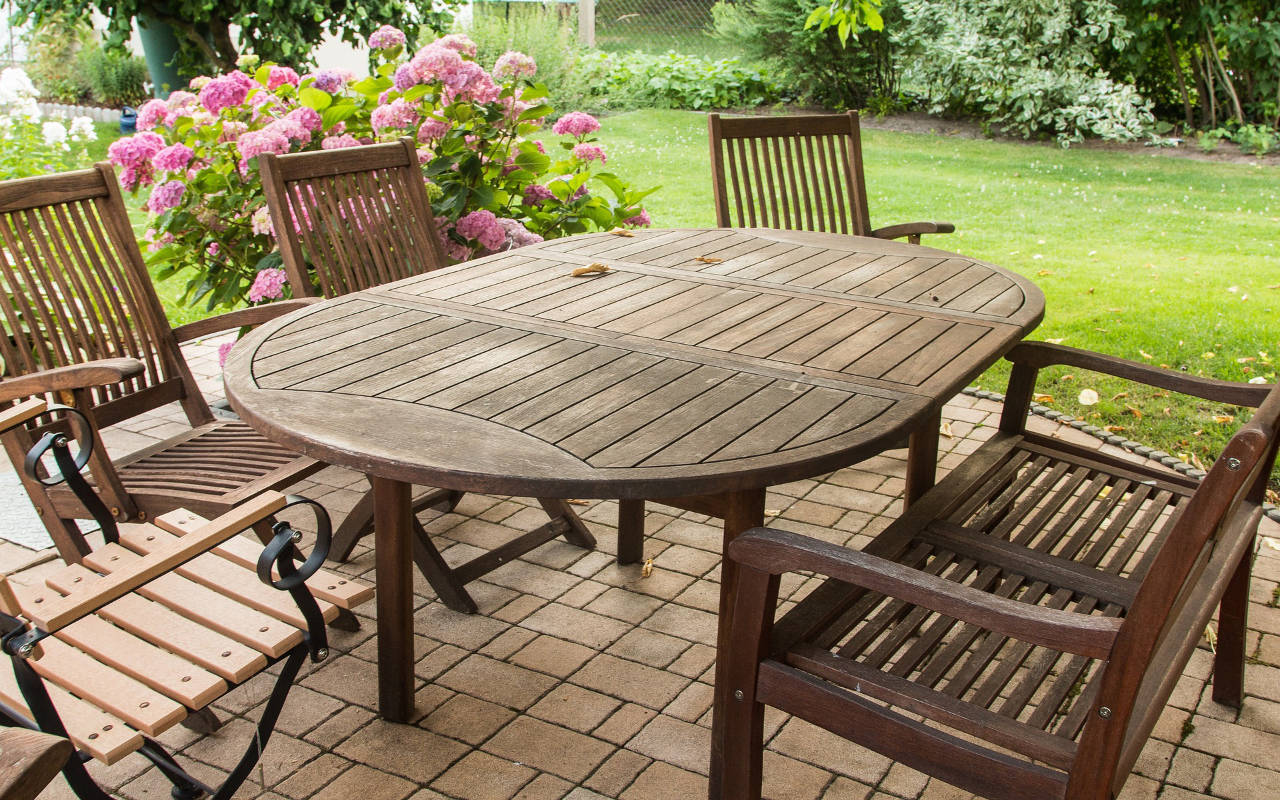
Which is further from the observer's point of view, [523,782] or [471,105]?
[471,105]

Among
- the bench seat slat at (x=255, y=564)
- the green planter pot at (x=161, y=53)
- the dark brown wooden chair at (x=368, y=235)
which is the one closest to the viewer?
the bench seat slat at (x=255, y=564)

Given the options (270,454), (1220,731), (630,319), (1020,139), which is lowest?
(1020,139)

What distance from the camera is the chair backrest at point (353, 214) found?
10.2 feet

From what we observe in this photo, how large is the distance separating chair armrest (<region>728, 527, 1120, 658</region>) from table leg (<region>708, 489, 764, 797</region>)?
0.19 metres

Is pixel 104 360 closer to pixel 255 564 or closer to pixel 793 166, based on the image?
pixel 255 564

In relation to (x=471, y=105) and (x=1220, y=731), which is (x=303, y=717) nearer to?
(x=1220, y=731)

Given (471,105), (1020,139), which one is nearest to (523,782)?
(471,105)

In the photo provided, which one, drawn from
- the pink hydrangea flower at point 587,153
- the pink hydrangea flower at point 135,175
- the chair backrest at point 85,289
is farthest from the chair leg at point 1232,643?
the pink hydrangea flower at point 135,175

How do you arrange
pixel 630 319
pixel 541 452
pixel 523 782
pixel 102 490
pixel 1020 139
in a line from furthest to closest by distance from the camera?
pixel 1020 139 < pixel 630 319 < pixel 102 490 < pixel 523 782 < pixel 541 452

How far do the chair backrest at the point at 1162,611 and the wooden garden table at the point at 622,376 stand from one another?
20.8 inches

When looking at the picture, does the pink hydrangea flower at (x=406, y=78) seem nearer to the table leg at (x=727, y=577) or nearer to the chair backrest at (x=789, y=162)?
the chair backrest at (x=789, y=162)

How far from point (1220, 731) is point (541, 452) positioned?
1.74 meters

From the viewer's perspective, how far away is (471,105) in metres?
4.07

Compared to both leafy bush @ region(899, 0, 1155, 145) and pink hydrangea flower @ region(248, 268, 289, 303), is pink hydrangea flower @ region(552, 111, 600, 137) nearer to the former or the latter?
pink hydrangea flower @ region(248, 268, 289, 303)
